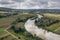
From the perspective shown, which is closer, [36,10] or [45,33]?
[45,33]

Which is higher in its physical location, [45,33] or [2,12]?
[2,12]

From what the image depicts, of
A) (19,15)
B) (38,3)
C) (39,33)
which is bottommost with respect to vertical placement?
(39,33)

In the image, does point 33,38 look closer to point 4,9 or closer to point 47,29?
point 47,29

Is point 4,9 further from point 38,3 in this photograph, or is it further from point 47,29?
point 47,29

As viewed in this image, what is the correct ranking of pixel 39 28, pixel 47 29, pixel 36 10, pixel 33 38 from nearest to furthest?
pixel 33 38, pixel 47 29, pixel 39 28, pixel 36 10

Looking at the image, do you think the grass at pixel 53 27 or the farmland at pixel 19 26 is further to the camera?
the grass at pixel 53 27

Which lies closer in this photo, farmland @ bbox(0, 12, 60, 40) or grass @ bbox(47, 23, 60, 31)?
farmland @ bbox(0, 12, 60, 40)

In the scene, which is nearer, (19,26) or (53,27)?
(53,27)

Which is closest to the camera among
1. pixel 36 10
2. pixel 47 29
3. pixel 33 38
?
pixel 33 38

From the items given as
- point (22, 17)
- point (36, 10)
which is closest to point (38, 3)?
point (36, 10)
